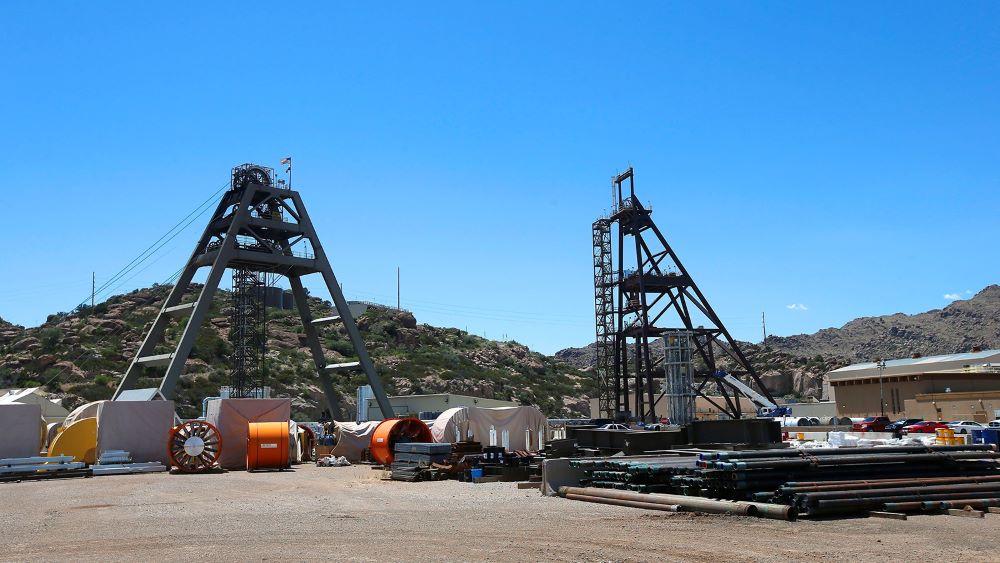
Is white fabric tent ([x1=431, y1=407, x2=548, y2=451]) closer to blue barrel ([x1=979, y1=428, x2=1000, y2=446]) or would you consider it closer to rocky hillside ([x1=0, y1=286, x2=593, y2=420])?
blue barrel ([x1=979, y1=428, x2=1000, y2=446])

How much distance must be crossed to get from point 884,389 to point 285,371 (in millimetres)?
46470

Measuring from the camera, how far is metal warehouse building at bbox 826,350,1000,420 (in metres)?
49.3

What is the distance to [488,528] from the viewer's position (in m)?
11.9

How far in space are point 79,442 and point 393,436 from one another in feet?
36.2

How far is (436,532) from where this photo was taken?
11.6 meters

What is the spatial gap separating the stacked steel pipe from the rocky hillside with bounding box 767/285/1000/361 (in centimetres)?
14364

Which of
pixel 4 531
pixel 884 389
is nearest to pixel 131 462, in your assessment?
pixel 4 531

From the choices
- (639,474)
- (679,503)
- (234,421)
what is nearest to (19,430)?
(234,421)

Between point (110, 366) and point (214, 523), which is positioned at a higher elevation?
point (110, 366)

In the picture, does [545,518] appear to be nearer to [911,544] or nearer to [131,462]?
[911,544]

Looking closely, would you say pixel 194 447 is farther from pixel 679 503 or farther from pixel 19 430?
pixel 679 503

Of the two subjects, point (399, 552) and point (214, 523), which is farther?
point (214, 523)

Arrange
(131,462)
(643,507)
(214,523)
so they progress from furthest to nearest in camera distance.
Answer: (131,462) < (643,507) < (214,523)

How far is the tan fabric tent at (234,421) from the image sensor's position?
92.2 ft
